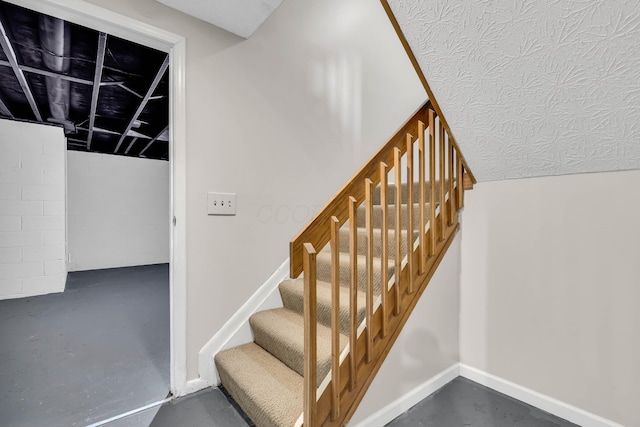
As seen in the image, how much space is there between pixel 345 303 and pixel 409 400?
1.96 feet

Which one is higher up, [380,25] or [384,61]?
[380,25]

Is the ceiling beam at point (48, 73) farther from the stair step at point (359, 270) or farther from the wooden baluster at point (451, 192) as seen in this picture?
the wooden baluster at point (451, 192)

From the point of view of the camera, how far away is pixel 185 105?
5.04ft

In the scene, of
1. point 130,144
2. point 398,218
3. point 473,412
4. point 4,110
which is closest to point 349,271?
point 398,218

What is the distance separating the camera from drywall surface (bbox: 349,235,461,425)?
128 cm

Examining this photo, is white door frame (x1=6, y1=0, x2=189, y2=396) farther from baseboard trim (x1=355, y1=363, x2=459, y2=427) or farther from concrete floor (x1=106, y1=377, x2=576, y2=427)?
baseboard trim (x1=355, y1=363, x2=459, y2=427)

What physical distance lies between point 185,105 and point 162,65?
4.10 ft

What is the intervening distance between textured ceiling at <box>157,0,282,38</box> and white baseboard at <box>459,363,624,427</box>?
2.38 m

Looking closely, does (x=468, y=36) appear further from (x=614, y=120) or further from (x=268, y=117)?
(x=268, y=117)

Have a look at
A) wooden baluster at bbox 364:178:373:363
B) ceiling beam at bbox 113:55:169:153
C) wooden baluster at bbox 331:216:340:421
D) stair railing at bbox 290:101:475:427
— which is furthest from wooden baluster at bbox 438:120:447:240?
ceiling beam at bbox 113:55:169:153

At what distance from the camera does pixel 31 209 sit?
Result: 355 centimetres

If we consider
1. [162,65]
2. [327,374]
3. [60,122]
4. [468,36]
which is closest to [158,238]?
[60,122]

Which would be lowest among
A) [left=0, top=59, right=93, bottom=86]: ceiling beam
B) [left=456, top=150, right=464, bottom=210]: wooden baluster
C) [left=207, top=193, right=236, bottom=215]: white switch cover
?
[left=207, top=193, right=236, bottom=215]: white switch cover

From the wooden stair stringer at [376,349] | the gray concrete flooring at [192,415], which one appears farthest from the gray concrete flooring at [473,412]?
the gray concrete flooring at [192,415]
